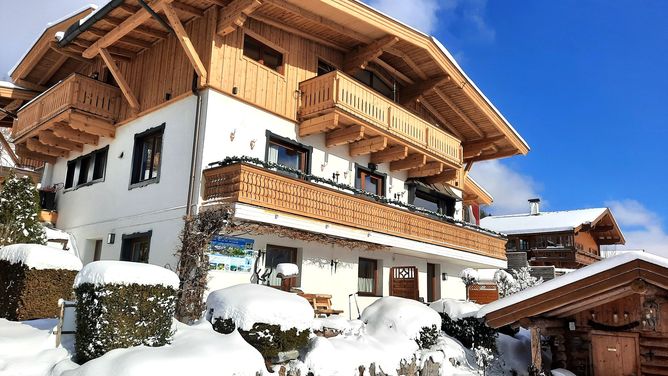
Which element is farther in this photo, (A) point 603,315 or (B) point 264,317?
(A) point 603,315

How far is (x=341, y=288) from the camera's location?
15414 mm

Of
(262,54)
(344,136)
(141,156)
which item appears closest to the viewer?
(262,54)

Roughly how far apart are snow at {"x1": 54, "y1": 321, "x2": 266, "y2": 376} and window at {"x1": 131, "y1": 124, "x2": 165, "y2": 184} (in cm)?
701

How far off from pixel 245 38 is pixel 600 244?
1573 inches

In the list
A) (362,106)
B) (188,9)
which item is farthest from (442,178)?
(188,9)

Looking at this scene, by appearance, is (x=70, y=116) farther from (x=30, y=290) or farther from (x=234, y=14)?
(x=30, y=290)

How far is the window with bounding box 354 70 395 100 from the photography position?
724 inches

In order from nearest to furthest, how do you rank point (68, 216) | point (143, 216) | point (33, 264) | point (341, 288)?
point (33, 264)
point (143, 216)
point (341, 288)
point (68, 216)

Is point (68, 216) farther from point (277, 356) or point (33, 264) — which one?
point (277, 356)

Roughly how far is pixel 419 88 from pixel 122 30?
10535 millimetres

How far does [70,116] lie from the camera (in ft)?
49.2

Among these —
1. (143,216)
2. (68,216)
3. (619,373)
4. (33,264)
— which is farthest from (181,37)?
(619,373)

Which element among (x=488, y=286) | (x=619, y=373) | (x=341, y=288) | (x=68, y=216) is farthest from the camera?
(x=488, y=286)

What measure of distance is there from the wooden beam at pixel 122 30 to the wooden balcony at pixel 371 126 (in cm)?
456
